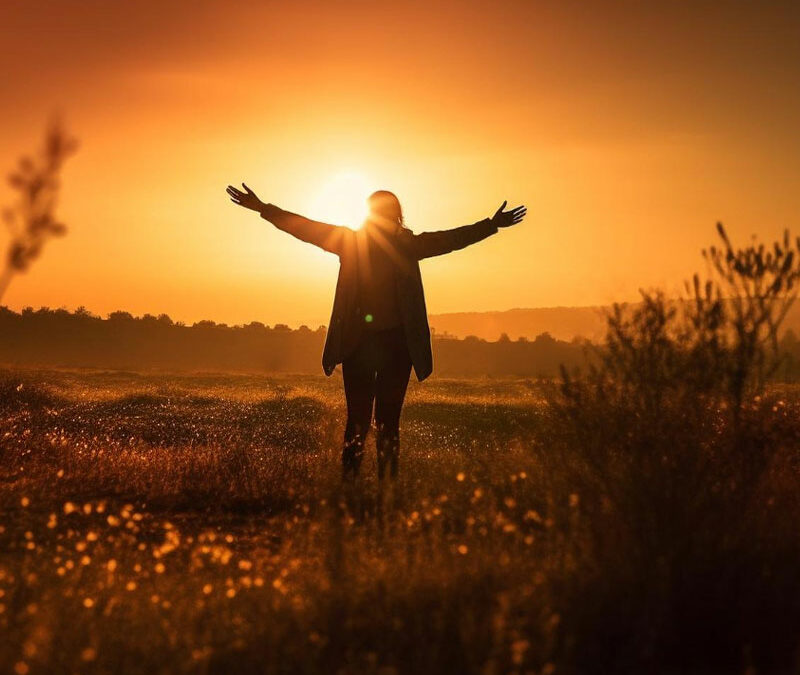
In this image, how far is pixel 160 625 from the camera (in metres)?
3.94

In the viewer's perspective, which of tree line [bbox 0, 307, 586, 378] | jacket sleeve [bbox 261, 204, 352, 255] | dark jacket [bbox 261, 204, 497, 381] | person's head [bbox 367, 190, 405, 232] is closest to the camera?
dark jacket [bbox 261, 204, 497, 381]

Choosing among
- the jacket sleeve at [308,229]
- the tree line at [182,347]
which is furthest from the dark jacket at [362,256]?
the tree line at [182,347]

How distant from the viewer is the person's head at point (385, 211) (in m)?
7.90

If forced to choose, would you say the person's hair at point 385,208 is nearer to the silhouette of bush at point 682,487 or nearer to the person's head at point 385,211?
the person's head at point 385,211

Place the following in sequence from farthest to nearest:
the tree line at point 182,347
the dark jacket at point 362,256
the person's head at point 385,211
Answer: the tree line at point 182,347 → the person's head at point 385,211 → the dark jacket at point 362,256

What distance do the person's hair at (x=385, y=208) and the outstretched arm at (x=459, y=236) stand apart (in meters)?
0.25

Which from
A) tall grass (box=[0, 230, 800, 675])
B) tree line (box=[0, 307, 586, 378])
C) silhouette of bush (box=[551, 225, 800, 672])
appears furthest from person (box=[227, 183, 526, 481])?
tree line (box=[0, 307, 586, 378])

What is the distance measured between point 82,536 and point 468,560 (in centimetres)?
346

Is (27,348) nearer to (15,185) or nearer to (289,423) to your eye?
(289,423)

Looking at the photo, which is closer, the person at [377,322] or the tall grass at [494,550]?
the tall grass at [494,550]

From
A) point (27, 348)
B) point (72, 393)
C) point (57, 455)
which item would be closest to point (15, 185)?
point (57, 455)

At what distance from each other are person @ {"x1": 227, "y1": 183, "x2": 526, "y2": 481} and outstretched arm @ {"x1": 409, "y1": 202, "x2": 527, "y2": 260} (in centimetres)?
10

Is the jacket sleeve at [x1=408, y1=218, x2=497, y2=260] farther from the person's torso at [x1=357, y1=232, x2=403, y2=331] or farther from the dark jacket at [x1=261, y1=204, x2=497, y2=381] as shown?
the person's torso at [x1=357, y1=232, x2=403, y2=331]

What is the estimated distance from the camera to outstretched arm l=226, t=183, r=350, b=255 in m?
8.02
